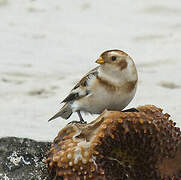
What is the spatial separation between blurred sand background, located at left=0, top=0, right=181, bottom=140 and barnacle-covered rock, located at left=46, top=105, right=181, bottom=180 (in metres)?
1.21

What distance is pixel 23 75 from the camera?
719cm

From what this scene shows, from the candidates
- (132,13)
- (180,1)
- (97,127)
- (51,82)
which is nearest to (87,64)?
(51,82)

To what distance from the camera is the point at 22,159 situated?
12.1 feet

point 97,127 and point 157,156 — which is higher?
point 97,127

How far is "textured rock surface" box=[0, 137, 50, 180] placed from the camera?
11.5 feet

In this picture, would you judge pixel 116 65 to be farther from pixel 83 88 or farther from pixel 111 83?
pixel 83 88

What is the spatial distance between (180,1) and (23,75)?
4.76 m

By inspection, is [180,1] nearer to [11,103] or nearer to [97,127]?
[11,103]

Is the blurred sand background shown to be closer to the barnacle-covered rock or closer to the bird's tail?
the bird's tail

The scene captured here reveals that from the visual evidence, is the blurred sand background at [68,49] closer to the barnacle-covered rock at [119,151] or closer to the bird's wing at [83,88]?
the bird's wing at [83,88]

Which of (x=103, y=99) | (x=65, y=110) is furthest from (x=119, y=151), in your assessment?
(x=65, y=110)

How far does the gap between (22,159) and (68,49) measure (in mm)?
4811

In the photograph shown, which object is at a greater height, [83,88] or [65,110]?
[83,88]

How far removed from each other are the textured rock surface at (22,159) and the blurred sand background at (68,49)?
352mm
